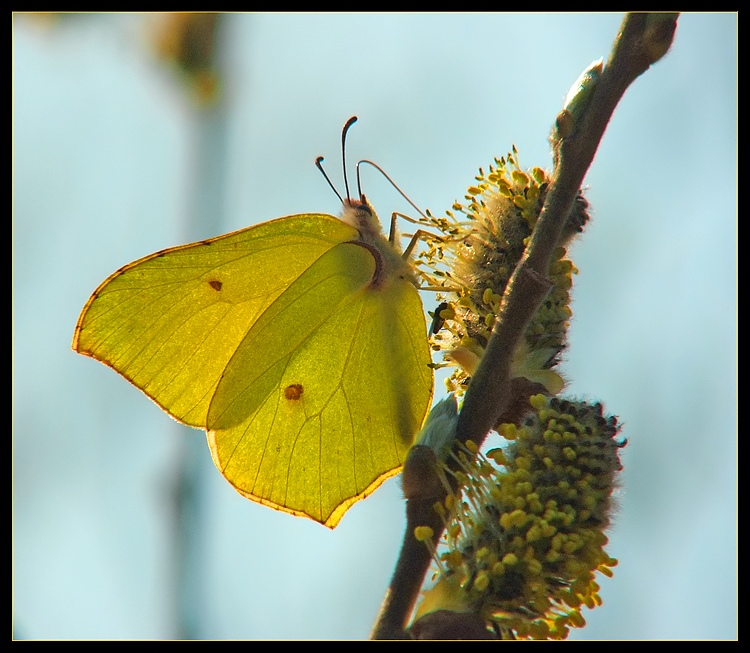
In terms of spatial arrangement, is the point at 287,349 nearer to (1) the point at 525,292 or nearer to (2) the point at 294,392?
(2) the point at 294,392

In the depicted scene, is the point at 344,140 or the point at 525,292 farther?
the point at 344,140

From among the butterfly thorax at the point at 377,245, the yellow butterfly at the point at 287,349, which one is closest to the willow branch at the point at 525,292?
the yellow butterfly at the point at 287,349

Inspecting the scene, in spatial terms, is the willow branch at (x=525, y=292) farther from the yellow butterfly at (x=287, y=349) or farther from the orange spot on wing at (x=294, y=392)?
the orange spot on wing at (x=294, y=392)

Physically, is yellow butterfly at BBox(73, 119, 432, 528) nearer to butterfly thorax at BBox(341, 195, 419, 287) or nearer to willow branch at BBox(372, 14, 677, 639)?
butterfly thorax at BBox(341, 195, 419, 287)

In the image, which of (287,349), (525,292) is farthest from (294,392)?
(525,292)

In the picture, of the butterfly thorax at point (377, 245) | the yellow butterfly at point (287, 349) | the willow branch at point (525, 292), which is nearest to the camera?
the willow branch at point (525, 292)

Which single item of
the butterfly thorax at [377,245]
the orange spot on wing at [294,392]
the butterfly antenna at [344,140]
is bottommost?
the orange spot on wing at [294,392]

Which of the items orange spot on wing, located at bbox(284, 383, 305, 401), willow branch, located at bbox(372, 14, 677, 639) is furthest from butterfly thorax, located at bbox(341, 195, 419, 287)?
willow branch, located at bbox(372, 14, 677, 639)

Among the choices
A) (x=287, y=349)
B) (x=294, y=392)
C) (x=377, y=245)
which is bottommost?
(x=294, y=392)
